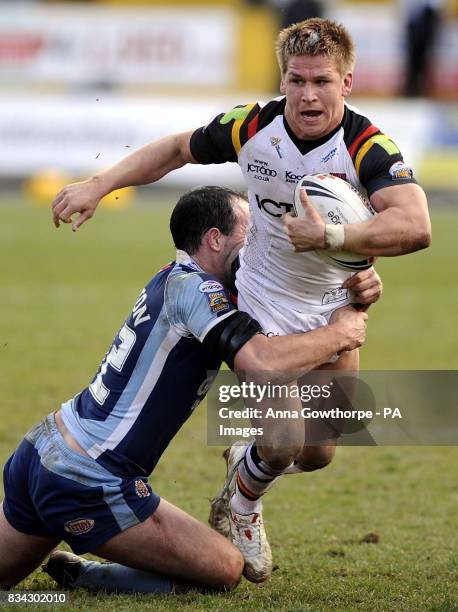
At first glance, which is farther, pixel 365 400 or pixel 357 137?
pixel 365 400

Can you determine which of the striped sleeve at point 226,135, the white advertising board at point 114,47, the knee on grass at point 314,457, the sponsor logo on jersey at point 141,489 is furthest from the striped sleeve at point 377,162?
Result: the white advertising board at point 114,47

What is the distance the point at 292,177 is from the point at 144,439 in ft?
4.83

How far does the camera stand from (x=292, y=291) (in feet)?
20.6

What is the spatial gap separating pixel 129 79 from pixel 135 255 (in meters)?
12.9

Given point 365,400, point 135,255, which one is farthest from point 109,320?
point 365,400

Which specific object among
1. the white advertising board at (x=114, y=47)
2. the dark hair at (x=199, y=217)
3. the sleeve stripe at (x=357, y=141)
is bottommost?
the white advertising board at (x=114, y=47)

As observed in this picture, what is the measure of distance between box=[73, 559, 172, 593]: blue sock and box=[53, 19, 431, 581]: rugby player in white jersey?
1.58ft

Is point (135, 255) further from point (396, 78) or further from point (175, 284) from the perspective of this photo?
point (396, 78)

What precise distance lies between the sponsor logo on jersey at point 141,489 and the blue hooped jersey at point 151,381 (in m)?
0.07

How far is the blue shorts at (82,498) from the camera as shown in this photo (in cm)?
552

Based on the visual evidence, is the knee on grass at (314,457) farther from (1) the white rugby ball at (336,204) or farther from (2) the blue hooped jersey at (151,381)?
(1) the white rugby ball at (336,204)

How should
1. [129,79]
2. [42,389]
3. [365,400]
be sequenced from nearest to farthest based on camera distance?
[365,400], [42,389], [129,79]

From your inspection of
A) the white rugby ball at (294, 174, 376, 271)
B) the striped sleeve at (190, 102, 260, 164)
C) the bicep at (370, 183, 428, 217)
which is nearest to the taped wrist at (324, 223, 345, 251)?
the white rugby ball at (294, 174, 376, 271)

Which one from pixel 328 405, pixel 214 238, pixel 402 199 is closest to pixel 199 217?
pixel 214 238
